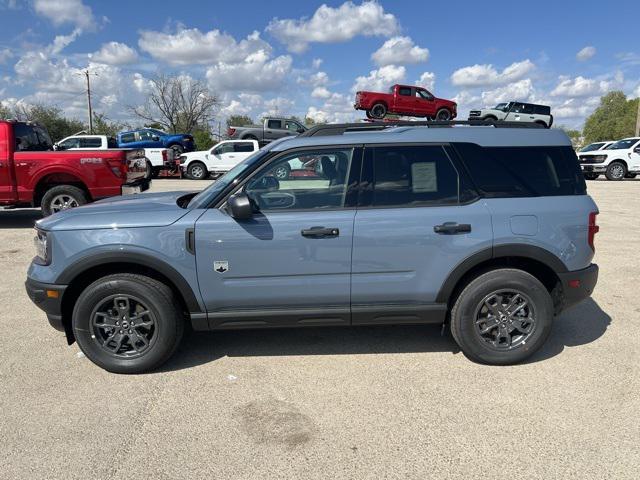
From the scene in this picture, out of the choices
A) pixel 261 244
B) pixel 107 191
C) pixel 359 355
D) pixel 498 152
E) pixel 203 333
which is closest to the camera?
pixel 261 244

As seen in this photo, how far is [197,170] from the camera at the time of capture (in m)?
20.1

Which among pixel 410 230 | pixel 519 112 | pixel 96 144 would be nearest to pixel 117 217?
pixel 410 230

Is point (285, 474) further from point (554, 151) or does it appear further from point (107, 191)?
point (107, 191)

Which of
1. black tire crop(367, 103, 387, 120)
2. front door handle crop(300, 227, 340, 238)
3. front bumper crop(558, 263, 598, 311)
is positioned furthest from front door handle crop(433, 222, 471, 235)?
black tire crop(367, 103, 387, 120)

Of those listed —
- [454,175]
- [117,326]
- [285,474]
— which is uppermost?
[454,175]

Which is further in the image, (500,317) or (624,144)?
(624,144)

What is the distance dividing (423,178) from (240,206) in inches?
54.4

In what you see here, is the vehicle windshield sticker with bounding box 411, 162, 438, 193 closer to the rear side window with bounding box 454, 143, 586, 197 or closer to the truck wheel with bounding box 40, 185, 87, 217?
the rear side window with bounding box 454, 143, 586, 197

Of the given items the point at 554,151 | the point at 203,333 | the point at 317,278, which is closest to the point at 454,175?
the point at 554,151

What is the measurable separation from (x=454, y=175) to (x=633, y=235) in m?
7.01

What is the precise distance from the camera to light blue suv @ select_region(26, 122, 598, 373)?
128 inches

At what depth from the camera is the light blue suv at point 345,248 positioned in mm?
3252

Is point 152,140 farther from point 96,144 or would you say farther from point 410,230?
point 410,230

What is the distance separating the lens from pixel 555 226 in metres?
3.39
